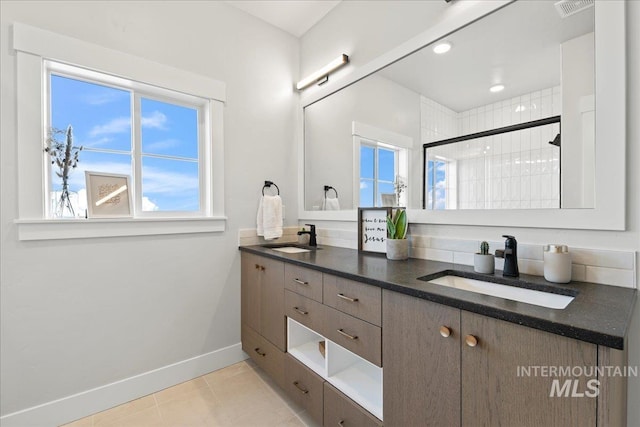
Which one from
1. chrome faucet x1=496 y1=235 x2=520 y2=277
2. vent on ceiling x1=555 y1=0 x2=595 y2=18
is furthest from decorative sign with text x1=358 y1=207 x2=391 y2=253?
vent on ceiling x1=555 y1=0 x2=595 y2=18

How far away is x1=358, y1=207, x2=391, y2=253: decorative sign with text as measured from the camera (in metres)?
1.85

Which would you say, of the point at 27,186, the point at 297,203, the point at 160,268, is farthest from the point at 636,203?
the point at 27,186

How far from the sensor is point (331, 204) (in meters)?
2.34

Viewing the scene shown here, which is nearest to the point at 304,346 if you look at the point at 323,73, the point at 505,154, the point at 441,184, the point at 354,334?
the point at 354,334

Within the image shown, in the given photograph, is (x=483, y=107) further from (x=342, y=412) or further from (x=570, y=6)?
(x=342, y=412)

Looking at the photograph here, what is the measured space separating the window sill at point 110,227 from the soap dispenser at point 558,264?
194 cm

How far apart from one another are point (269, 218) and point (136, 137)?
1.07m

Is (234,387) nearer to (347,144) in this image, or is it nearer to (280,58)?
(347,144)

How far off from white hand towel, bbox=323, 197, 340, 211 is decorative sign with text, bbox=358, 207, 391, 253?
0.32 metres

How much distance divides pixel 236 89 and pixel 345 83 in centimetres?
86

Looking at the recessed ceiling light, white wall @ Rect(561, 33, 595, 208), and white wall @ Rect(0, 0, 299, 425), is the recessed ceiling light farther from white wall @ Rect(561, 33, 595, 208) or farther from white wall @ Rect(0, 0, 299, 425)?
white wall @ Rect(0, 0, 299, 425)

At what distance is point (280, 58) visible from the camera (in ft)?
8.34

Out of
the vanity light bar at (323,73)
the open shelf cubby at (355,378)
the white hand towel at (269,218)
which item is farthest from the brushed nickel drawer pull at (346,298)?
the vanity light bar at (323,73)
